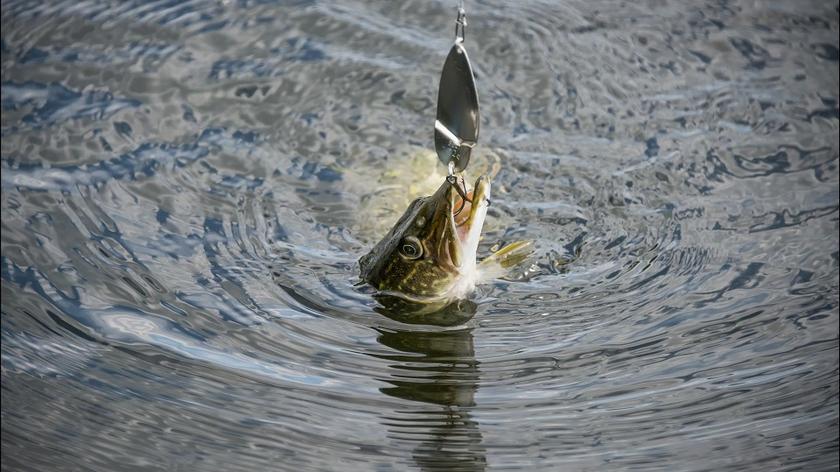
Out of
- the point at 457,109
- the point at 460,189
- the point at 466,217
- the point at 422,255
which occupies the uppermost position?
the point at 457,109

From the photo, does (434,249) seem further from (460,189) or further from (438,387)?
(438,387)

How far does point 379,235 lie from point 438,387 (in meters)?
1.26

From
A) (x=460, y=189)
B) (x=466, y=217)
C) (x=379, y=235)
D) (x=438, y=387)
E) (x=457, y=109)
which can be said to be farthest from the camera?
(x=379, y=235)

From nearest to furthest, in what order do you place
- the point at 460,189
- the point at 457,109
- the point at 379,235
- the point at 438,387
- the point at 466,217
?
the point at 457,109 < the point at 460,189 < the point at 438,387 < the point at 466,217 < the point at 379,235

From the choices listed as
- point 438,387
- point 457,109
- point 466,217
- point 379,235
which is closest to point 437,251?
point 466,217

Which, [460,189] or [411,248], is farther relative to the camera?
[411,248]

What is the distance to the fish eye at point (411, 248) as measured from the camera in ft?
13.8

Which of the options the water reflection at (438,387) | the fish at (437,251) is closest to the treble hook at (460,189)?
the fish at (437,251)

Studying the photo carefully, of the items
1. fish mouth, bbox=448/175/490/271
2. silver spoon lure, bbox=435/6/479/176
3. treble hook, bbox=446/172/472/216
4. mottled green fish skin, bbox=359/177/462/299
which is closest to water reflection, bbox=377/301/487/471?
mottled green fish skin, bbox=359/177/462/299

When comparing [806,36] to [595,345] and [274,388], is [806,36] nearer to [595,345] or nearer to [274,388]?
[595,345]

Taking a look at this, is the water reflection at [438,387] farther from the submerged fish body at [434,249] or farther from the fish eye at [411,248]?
the fish eye at [411,248]

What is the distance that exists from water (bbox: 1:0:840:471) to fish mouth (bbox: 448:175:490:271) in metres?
0.36

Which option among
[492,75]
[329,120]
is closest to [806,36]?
[492,75]

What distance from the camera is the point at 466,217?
4.20 m
